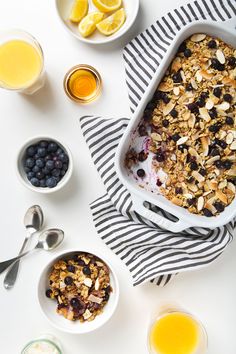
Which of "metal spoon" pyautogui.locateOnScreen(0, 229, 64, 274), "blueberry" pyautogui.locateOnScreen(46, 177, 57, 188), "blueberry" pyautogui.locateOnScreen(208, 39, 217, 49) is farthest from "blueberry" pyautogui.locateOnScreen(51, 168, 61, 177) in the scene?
"blueberry" pyautogui.locateOnScreen(208, 39, 217, 49)

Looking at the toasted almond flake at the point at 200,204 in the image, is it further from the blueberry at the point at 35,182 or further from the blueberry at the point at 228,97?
the blueberry at the point at 35,182

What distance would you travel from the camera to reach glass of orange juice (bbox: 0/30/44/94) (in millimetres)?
1471

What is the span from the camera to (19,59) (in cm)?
148

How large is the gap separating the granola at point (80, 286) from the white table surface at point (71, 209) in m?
0.04

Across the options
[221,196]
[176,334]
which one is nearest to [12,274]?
[176,334]

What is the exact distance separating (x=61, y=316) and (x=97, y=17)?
28.6 inches

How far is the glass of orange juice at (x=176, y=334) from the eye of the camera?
1480mm

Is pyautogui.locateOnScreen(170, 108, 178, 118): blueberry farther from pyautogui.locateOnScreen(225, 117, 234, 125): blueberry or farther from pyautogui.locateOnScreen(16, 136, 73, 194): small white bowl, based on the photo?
pyautogui.locateOnScreen(16, 136, 73, 194): small white bowl

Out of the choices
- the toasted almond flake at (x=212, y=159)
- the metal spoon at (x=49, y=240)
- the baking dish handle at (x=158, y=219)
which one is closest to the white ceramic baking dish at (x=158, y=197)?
the baking dish handle at (x=158, y=219)

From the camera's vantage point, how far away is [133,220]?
1.49 metres

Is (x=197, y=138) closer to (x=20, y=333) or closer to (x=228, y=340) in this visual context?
(x=228, y=340)

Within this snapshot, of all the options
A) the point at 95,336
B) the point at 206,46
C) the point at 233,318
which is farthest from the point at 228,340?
the point at 206,46

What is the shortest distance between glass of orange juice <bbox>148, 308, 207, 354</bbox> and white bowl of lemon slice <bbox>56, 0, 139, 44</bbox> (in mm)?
681

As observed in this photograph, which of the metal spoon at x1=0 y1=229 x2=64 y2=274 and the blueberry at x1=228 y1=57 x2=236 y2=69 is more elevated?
the blueberry at x1=228 y1=57 x2=236 y2=69
